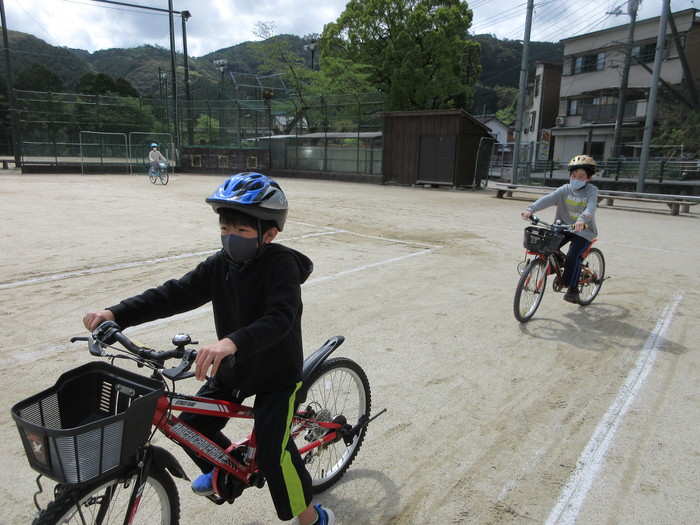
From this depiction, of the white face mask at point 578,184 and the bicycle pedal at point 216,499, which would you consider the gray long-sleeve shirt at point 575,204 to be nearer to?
the white face mask at point 578,184

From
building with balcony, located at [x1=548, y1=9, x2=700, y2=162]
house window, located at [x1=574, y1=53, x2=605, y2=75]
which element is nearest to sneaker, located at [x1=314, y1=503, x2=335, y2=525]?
building with balcony, located at [x1=548, y1=9, x2=700, y2=162]

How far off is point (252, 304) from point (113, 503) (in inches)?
32.9

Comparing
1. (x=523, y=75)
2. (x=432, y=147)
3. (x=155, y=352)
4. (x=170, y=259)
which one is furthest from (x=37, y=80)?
(x=155, y=352)

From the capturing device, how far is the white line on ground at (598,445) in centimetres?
248

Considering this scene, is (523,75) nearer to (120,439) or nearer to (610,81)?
(120,439)

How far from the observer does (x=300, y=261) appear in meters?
2.08

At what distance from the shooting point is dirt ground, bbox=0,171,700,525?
2.55 metres

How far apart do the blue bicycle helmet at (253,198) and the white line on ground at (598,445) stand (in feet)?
6.44

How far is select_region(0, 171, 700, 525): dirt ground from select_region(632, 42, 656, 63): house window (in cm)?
3529

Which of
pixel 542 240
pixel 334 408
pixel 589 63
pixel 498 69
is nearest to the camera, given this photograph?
pixel 334 408

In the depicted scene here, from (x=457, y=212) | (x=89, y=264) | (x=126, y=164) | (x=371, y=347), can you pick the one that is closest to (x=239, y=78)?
(x=126, y=164)

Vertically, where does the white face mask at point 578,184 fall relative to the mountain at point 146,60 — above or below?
below

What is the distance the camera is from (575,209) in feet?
17.8

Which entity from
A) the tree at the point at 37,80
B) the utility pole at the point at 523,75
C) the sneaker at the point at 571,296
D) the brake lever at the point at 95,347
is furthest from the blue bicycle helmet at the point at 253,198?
the tree at the point at 37,80
